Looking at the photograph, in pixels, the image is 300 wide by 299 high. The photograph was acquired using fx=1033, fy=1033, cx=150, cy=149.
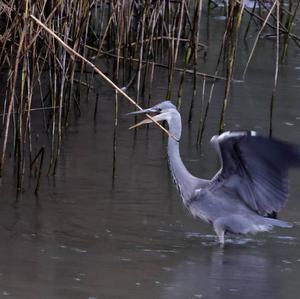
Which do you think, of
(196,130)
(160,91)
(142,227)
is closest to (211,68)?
(160,91)

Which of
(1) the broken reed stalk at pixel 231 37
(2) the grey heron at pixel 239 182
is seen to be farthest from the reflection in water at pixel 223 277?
(1) the broken reed stalk at pixel 231 37

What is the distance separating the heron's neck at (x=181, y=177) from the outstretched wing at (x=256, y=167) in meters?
0.16

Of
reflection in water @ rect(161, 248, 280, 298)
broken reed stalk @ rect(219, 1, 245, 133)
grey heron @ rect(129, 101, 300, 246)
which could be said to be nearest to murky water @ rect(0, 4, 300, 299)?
reflection in water @ rect(161, 248, 280, 298)

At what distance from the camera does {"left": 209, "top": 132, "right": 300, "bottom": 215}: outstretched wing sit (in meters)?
4.86

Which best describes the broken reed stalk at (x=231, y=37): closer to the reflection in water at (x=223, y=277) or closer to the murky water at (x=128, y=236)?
the murky water at (x=128, y=236)

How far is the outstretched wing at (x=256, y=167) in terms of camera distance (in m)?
4.86

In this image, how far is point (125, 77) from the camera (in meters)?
8.27

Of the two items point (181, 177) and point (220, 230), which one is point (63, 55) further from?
point (220, 230)

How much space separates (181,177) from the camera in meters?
5.47

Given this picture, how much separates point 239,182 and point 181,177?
36 cm

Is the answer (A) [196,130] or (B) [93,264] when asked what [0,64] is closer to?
(A) [196,130]

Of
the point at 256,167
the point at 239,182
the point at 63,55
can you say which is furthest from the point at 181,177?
the point at 63,55

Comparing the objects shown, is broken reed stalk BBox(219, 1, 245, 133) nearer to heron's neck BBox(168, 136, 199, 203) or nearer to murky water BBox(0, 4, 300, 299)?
murky water BBox(0, 4, 300, 299)

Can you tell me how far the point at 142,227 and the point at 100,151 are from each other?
1532 mm
